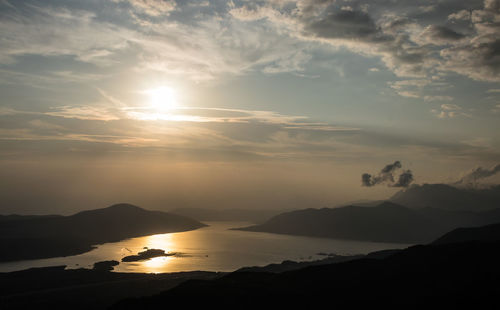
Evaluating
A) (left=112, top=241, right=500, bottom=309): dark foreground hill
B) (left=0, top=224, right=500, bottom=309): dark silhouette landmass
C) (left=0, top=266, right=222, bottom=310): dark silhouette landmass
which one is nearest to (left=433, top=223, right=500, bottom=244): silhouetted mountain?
(left=0, top=224, right=500, bottom=309): dark silhouette landmass

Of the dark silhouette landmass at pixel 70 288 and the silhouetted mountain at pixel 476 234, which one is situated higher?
the silhouetted mountain at pixel 476 234

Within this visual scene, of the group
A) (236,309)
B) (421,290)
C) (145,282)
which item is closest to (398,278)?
(421,290)

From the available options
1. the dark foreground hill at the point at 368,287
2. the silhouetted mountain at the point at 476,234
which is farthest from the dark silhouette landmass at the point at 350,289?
the silhouetted mountain at the point at 476,234

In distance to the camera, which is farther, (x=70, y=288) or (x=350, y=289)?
(x=70, y=288)

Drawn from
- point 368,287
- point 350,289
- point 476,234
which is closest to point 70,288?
point 350,289

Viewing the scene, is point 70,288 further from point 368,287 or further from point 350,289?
point 368,287

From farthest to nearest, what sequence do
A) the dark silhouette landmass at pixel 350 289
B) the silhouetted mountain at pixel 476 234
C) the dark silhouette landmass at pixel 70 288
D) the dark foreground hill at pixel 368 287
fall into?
the silhouetted mountain at pixel 476 234, the dark silhouette landmass at pixel 70 288, the dark silhouette landmass at pixel 350 289, the dark foreground hill at pixel 368 287

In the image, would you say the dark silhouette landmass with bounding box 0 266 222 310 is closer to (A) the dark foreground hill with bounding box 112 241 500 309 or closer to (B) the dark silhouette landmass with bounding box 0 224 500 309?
(B) the dark silhouette landmass with bounding box 0 224 500 309

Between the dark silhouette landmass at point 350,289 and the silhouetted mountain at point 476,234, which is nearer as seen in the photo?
the dark silhouette landmass at point 350,289

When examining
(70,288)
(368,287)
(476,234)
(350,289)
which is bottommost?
(70,288)

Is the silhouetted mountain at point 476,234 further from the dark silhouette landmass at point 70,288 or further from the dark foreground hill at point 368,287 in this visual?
the dark silhouette landmass at point 70,288
